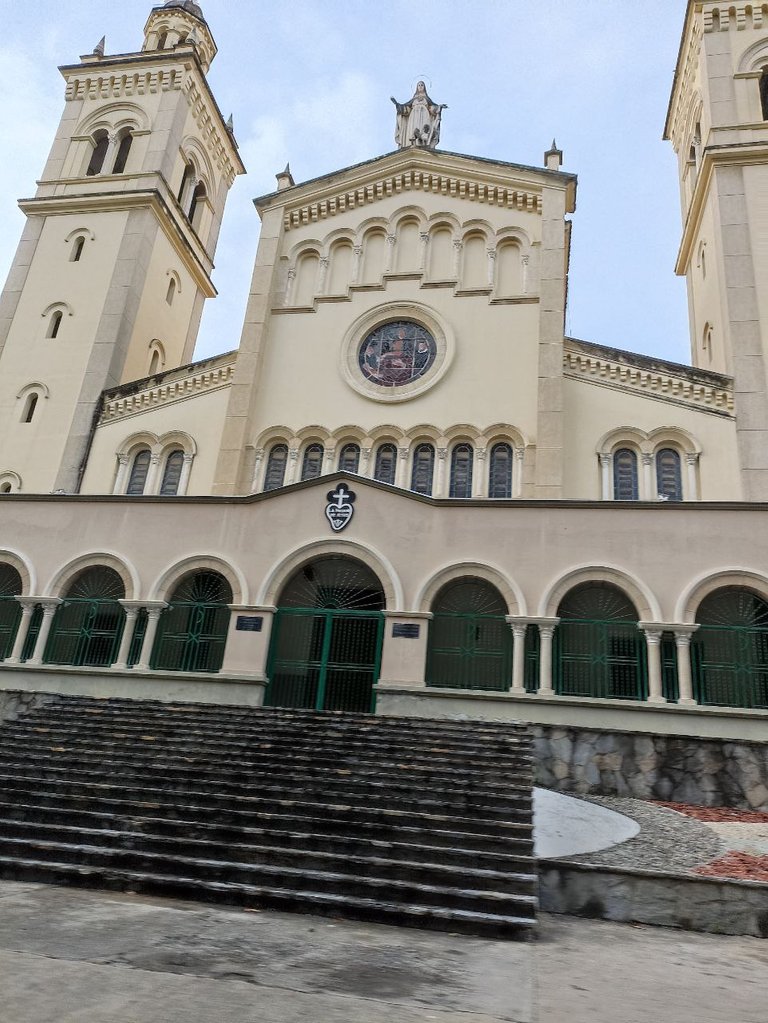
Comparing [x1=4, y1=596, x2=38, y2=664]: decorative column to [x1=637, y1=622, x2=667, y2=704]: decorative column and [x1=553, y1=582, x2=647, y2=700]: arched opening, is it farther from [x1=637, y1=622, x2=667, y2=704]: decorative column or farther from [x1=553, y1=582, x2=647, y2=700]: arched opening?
[x1=637, y1=622, x2=667, y2=704]: decorative column

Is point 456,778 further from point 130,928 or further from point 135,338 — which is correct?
point 135,338

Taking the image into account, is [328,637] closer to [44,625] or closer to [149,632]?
[149,632]

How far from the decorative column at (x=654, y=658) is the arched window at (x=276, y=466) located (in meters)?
10.3

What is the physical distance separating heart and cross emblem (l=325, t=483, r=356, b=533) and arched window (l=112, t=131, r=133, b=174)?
19407mm

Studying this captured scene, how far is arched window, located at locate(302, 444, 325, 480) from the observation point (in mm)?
19875

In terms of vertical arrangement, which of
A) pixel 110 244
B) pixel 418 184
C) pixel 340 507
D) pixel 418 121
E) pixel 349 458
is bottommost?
pixel 340 507

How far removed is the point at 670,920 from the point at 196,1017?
5.14 metres

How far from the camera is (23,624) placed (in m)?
15.9

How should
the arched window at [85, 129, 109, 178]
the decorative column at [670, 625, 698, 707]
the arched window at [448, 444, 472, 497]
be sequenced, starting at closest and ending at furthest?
1. the decorative column at [670, 625, 698, 707]
2. the arched window at [448, 444, 472, 497]
3. the arched window at [85, 129, 109, 178]

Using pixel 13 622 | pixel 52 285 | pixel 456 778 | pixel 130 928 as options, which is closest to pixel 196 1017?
pixel 130 928

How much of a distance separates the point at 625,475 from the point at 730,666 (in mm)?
6645

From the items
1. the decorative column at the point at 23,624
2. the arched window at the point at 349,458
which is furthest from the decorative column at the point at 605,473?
the decorative column at the point at 23,624

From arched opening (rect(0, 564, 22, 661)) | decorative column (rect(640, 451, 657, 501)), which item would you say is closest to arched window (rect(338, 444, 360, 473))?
decorative column (rect(640, 451, 657, 501))

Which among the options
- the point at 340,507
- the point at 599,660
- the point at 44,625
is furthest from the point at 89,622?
the point at 599,660
